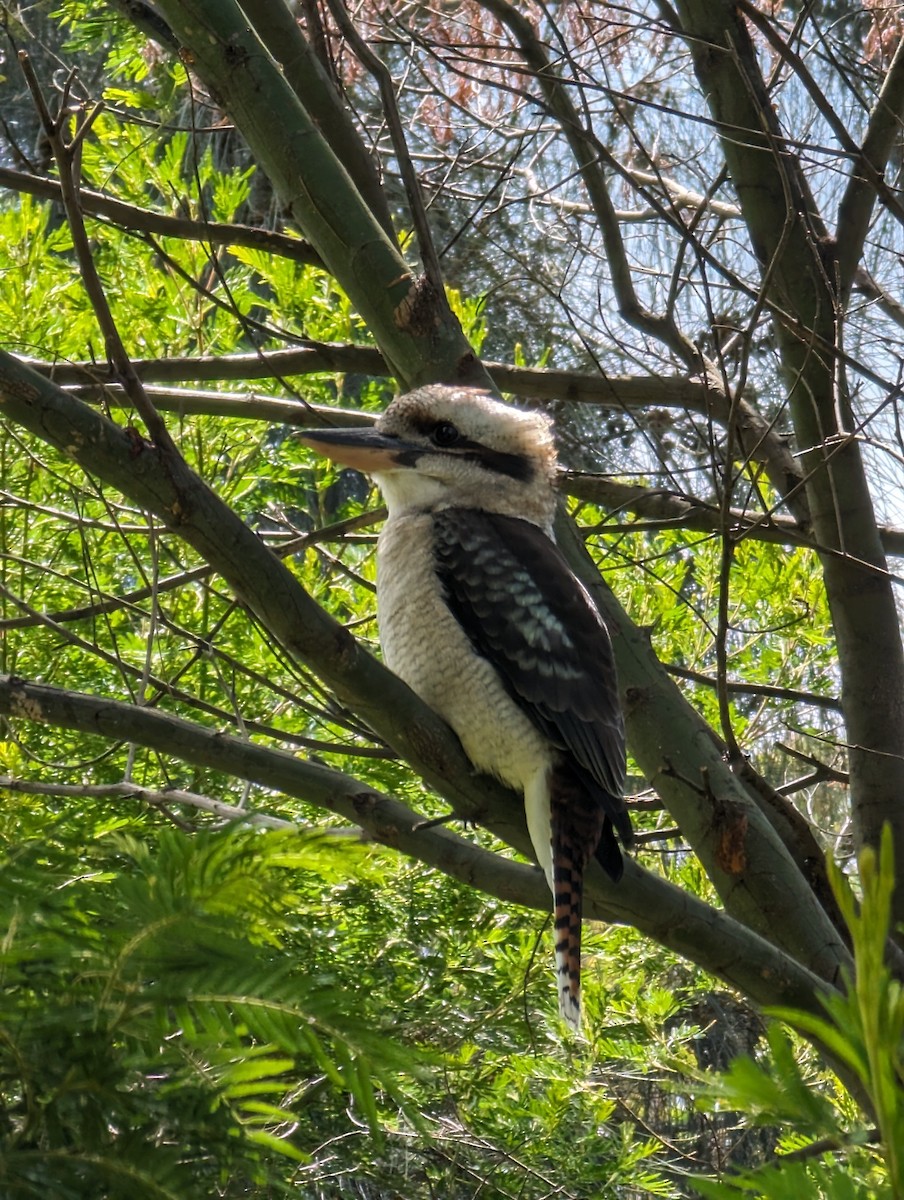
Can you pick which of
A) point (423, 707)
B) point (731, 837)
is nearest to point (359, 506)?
point (731, 837)

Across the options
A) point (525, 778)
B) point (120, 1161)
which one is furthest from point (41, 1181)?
point (525, 778)

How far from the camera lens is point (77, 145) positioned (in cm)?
158

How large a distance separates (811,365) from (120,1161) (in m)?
2.32

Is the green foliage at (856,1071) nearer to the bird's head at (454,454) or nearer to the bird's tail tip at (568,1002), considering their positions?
the bird's tail tip at (568,1002)

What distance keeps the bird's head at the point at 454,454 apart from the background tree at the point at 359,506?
0.26 ft

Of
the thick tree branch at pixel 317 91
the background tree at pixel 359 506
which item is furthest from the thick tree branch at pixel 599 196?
the thick tree branch at pixel 317 91

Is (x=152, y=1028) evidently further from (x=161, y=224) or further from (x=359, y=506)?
(x=359, y=506)

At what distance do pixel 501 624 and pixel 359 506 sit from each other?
179 cm

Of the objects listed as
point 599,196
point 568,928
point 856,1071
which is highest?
point 599,196

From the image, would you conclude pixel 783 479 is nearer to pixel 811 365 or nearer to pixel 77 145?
pixel 811 365

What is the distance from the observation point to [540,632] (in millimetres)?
2252

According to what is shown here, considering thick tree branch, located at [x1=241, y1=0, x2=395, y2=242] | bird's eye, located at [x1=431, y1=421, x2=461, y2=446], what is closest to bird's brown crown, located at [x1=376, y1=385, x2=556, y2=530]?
bird's eye, located at [x1=431, y1=421, x2=461, y2=446]

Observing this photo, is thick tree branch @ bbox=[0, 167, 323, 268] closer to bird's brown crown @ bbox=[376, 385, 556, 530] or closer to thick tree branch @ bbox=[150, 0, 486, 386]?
thick tree branch @ bbox=[150, 0, 486, 386]

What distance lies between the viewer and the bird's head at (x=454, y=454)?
242 cm
